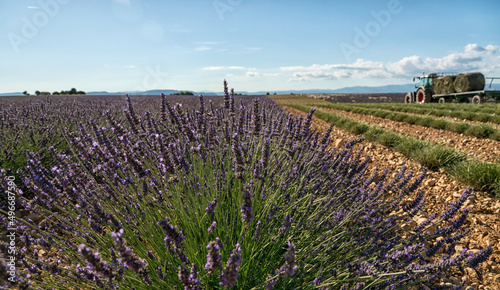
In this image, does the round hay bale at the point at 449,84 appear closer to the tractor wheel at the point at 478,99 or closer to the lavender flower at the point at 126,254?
the tractor wheel at the point at 478,99

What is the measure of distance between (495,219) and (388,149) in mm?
3062

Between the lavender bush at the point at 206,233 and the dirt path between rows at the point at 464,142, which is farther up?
the lavender bush at the point at 206,233

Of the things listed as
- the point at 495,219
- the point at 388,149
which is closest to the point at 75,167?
the point at 495,219

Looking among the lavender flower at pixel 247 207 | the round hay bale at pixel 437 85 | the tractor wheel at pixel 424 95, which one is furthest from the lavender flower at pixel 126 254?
the round hay bale at pixel 437 85

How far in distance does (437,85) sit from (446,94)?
129 centimetres

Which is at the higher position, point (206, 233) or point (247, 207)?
point (247, 207)

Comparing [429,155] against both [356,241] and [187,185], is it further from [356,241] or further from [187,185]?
[187,185]

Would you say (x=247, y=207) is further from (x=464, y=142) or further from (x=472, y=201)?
(x=464, y=142)

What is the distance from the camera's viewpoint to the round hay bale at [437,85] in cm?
1681

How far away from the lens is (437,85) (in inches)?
674

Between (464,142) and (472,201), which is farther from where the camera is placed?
(464,142)

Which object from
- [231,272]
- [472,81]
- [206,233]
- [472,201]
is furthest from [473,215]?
[472,81]
